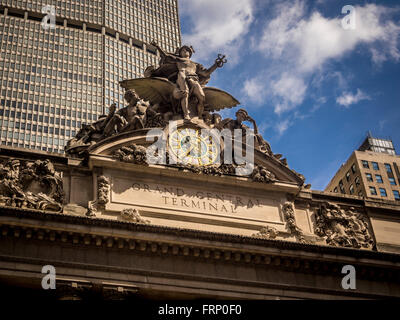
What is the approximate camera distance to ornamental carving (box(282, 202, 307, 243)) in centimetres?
3375

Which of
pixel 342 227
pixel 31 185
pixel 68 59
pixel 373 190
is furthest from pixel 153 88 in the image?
pixel 68 59

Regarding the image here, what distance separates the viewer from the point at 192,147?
35000mm

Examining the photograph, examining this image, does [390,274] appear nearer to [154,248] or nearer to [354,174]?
[154,248]

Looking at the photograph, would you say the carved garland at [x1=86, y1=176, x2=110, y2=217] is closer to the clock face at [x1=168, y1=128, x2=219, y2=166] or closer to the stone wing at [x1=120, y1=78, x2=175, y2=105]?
the clock face at [x1=168, y1=128, x2=219, y2=166]

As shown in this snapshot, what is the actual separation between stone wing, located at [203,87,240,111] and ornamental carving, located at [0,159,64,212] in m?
9.50

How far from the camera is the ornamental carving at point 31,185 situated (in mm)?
30000

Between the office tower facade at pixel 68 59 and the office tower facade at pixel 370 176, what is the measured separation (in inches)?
949

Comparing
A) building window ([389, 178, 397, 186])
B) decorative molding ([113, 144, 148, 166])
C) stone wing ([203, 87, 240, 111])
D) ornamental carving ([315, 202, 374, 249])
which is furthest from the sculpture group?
building window ([389, 178, 397, 186])

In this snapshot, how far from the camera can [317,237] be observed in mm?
34250

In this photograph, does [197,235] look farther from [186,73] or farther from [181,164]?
[186,73]

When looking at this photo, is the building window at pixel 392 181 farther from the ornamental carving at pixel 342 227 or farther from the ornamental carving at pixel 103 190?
the ornamental carving at pixel 103 190

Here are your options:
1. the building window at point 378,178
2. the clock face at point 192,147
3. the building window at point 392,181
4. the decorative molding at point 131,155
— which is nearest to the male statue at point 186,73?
the clock face at point 192,147

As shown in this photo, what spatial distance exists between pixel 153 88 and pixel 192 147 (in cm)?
436
